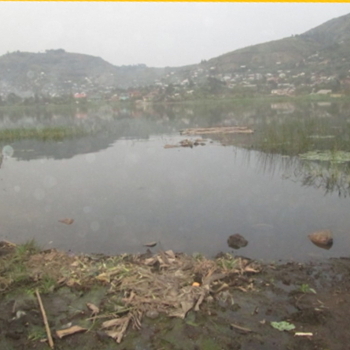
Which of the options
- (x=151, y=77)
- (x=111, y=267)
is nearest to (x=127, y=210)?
(x=111, y=267)

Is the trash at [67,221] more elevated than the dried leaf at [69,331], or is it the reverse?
the dried leaf at [69,331]

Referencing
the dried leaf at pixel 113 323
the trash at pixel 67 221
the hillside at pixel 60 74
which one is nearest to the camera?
the dried leaf at pixel 113 323

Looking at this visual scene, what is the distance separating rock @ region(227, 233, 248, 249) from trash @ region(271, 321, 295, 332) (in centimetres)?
225

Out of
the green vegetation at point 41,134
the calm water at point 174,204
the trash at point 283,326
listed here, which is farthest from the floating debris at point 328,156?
the green vegetation at point 41,134

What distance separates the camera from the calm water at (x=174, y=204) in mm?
6305

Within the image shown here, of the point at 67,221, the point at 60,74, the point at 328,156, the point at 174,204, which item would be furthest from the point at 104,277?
the point at 60,74

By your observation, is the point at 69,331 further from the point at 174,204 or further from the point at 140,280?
the point at 174,204

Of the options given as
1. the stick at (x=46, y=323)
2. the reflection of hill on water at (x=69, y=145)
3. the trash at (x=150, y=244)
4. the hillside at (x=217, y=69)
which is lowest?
the reflection of hill on water at (x=69, y=145)

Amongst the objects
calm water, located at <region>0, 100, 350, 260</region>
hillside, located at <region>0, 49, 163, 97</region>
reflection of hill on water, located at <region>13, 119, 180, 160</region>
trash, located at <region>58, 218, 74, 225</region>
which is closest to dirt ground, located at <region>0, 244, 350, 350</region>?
calm water, located at <region>0, 100, 350, 260</region>

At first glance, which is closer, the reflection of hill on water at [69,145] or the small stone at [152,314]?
the small stone at [152,314]

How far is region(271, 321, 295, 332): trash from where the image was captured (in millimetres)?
3609

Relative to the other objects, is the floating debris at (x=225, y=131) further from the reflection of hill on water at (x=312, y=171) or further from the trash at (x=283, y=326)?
the trash at (x=283, y=326)

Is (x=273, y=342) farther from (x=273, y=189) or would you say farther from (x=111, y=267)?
(x=273, y=189)

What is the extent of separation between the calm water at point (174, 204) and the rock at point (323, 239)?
0.14 metres
